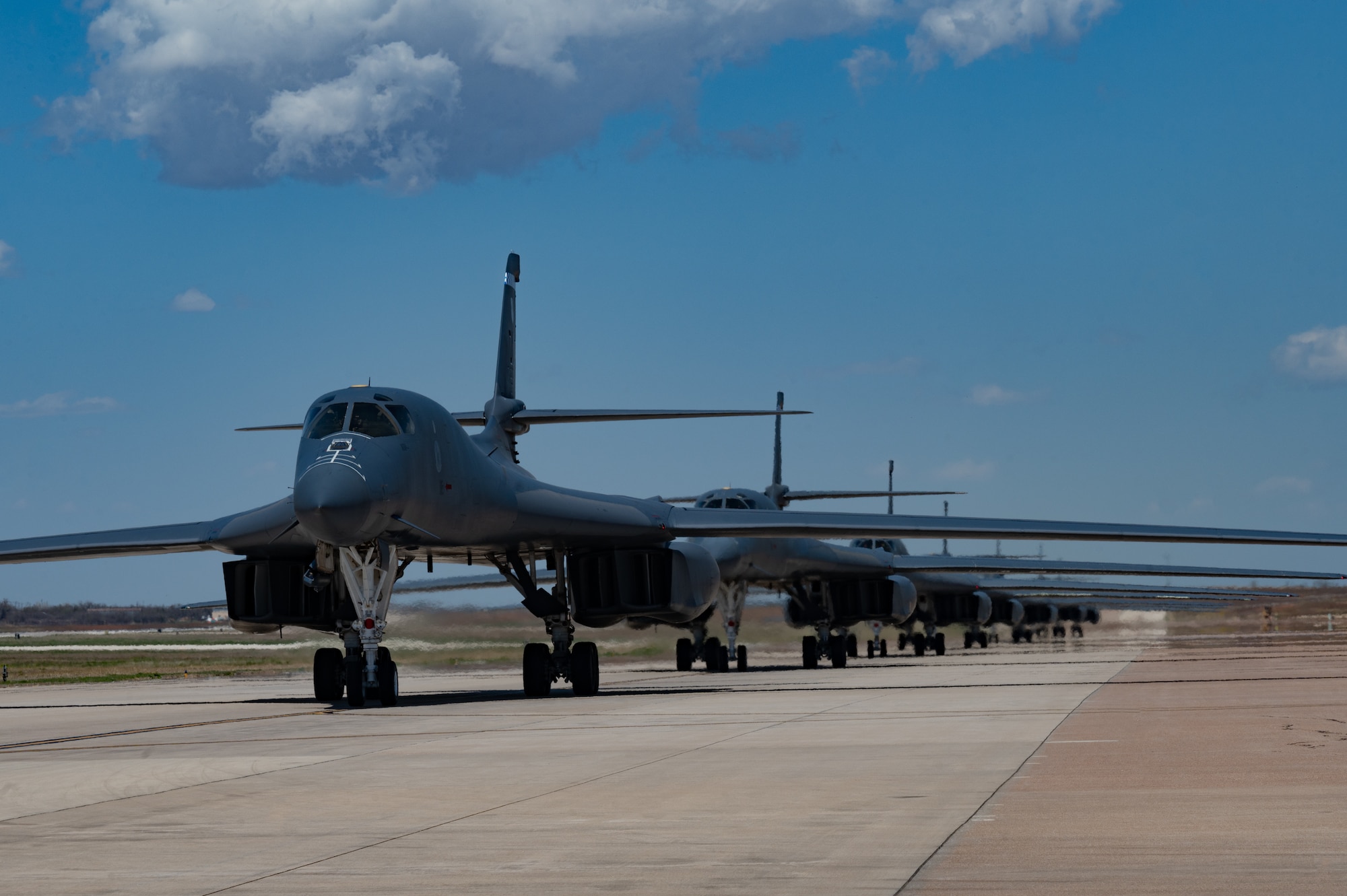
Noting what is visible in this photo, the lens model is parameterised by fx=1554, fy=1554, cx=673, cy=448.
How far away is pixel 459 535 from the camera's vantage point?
18047mm

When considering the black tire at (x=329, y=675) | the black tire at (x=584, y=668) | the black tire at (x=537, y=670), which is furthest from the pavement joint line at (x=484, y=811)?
the black tire at (x=329, y=675)

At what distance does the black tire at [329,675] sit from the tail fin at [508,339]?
5.06 metres

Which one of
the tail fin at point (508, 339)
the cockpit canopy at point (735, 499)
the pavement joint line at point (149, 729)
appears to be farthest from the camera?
the cockpit canopy at point (735, 499)

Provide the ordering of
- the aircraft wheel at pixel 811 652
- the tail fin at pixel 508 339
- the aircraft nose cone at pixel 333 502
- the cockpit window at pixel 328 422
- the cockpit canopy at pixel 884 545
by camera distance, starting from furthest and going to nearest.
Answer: the cockpit canopy at pixel 884 545 < the aircraft wheel at pixel 811 652 < the tail fin at pixel 508 339 < the cockpit window at pixel 328 422 < the aircraft nose cone at pixel 333 502

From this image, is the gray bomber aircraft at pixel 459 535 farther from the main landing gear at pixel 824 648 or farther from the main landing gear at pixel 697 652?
the main landing gear at pixel 824 648

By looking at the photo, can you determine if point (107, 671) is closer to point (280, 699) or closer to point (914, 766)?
point (280, 699)

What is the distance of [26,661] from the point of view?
161 feet

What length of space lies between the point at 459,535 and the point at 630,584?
2.96 meters

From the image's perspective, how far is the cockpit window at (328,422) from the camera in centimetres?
1614

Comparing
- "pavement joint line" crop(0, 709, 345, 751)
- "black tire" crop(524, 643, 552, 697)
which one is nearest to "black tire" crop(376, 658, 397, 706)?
"pavement joint line" crop(0, 709, 345, 751)

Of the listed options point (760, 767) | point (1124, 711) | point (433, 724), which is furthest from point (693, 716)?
point (760, 767)

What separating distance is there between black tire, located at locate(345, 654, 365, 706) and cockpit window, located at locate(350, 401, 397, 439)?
245 cm

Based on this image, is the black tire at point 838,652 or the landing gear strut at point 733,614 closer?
the landing gear strut at point 733,614

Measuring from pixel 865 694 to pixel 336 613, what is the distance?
623 centimetres
